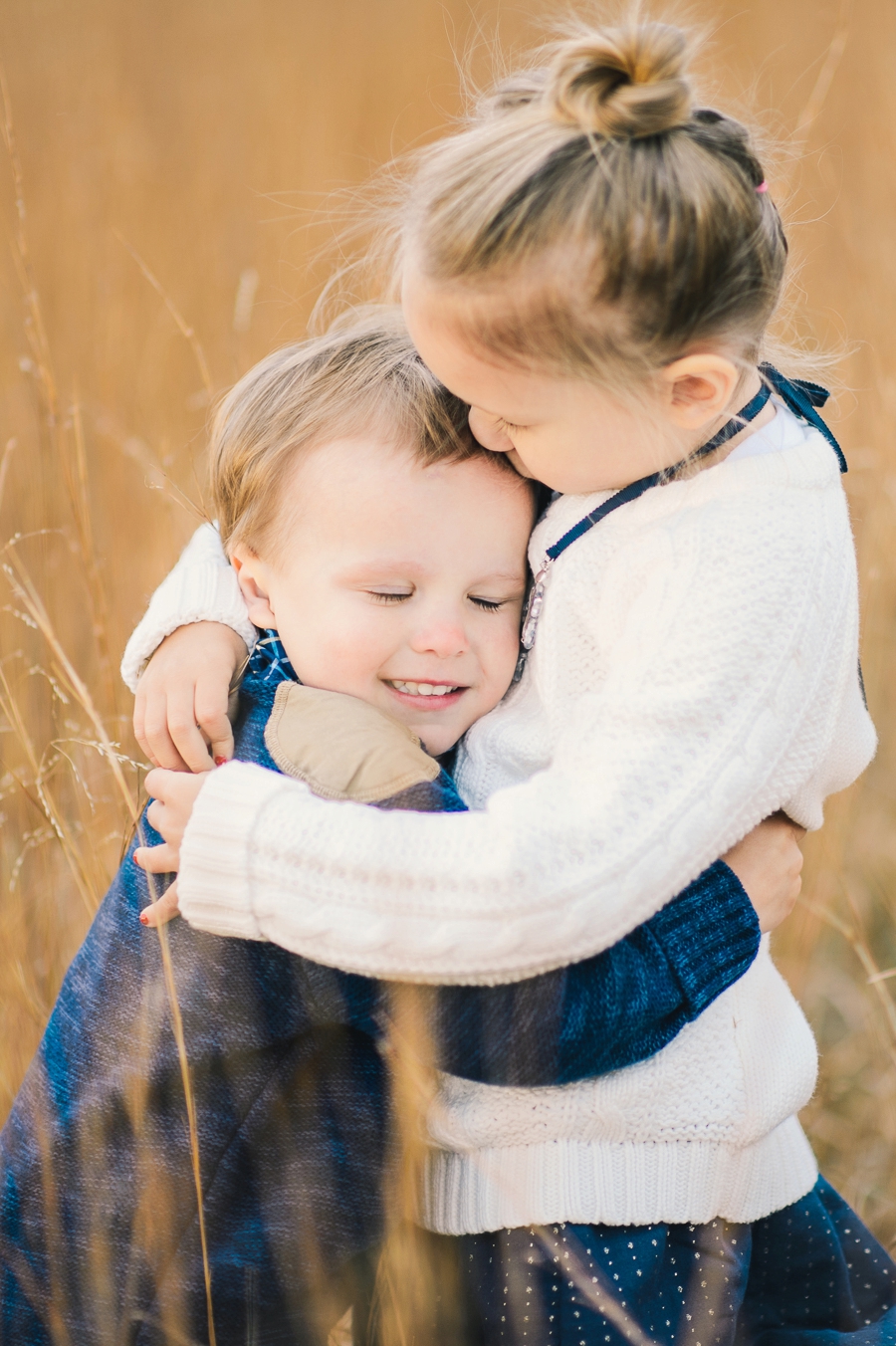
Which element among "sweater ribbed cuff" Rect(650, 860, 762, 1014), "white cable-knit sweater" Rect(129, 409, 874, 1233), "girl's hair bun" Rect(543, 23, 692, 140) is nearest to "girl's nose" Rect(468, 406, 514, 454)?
"white cable-knit sweater" Rect(129, 409, 874, 1233)

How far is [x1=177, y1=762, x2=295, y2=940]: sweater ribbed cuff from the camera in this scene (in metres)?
1.08

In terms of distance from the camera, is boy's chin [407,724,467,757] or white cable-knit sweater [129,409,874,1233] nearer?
white cable-knit sweater [129,409,874,1233]

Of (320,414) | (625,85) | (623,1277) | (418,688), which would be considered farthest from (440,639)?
(623,1277)

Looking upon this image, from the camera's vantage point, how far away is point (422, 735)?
4.54ft

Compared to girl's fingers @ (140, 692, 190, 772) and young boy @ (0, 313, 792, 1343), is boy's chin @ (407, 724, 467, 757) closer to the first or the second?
young boy @ (0, 313, 792, 1343)

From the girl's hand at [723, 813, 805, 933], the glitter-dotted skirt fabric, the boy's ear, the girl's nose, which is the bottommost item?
the glitter-dotted skirt fabric

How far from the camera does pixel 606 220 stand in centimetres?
104

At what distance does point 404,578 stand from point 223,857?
0.42m

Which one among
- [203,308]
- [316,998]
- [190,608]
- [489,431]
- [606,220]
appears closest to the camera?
[606,220]

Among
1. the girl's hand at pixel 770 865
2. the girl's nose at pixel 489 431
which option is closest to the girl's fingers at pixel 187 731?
the girl's nose at pixel 489 431

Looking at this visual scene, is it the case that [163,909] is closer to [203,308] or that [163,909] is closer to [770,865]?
[770,865]

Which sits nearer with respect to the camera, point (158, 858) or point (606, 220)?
point (606, 220)

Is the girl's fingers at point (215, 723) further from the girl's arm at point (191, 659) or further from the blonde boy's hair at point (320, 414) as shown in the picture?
the blonde boy's hair at point (320, 414)

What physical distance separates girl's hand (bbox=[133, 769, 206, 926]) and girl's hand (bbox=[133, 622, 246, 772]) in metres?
0.06
